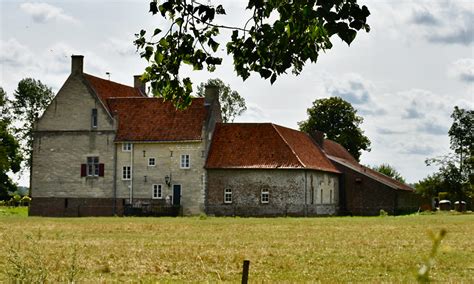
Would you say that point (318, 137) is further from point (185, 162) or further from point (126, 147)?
point (126, 147)

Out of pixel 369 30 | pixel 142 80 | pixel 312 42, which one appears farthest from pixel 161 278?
pixel 369 30

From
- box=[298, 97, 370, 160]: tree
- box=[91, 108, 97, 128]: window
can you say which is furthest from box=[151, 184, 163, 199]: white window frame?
box=[298, 97, 370, 160]: tree

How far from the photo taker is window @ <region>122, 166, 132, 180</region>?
59375 mm

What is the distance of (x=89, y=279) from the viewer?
12500 mm

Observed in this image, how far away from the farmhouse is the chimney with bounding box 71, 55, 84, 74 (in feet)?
0.25

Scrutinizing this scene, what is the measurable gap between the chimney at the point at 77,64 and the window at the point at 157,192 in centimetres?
1061

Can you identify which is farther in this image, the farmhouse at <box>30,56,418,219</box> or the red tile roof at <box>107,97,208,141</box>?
the red tile roof at <box>107,97,208,141</box>

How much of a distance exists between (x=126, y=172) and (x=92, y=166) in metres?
2.68

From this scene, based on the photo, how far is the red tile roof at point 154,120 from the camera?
195 feet

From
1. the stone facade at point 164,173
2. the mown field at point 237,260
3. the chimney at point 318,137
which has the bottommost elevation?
the mown field at point 237,260

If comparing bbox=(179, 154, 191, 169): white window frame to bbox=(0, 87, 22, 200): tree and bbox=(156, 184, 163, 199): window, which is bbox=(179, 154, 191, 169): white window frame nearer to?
bbox=(156, 184, 163, 199): window

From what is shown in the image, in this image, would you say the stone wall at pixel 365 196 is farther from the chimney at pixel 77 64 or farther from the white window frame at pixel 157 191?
the chimney at pixel 77 64

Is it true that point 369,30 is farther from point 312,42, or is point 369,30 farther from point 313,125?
point 313,125

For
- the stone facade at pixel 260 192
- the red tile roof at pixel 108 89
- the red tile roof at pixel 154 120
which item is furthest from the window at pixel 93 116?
the stone facade at pixel 260 192
